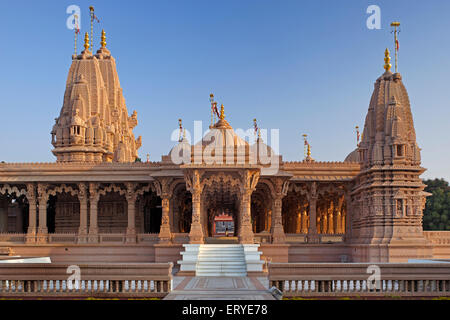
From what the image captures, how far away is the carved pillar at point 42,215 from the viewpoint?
1159 inches

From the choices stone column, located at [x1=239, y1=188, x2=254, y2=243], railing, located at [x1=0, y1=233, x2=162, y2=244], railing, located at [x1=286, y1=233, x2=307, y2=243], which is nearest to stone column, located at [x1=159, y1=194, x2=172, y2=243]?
railing, located at [x1=0, y1=233, x2=162, y2=244]

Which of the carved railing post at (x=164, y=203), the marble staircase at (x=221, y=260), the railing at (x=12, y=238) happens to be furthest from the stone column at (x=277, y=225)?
the railing at (x=12, y=238)

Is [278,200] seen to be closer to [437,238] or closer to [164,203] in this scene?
[164,203]

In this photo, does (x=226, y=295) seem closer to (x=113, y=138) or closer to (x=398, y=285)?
(x=398, y=285)

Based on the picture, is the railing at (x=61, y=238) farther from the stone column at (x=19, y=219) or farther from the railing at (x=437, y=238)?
the railing at (x=437, y=238)

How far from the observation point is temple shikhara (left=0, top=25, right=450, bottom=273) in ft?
82.6

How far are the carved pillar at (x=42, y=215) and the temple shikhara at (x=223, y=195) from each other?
2.1 inches

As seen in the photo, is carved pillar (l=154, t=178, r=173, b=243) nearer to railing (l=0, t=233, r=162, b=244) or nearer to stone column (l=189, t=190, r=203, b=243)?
railing (l=0, t=233, r=162, b=244)

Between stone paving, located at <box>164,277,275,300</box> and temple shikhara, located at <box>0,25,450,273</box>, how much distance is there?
2094mm

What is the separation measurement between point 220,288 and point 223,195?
682 inches

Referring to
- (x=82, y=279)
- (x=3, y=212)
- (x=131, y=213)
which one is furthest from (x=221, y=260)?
(x=3, y=212)

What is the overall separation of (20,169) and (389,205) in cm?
1901

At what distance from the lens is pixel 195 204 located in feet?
83.9
